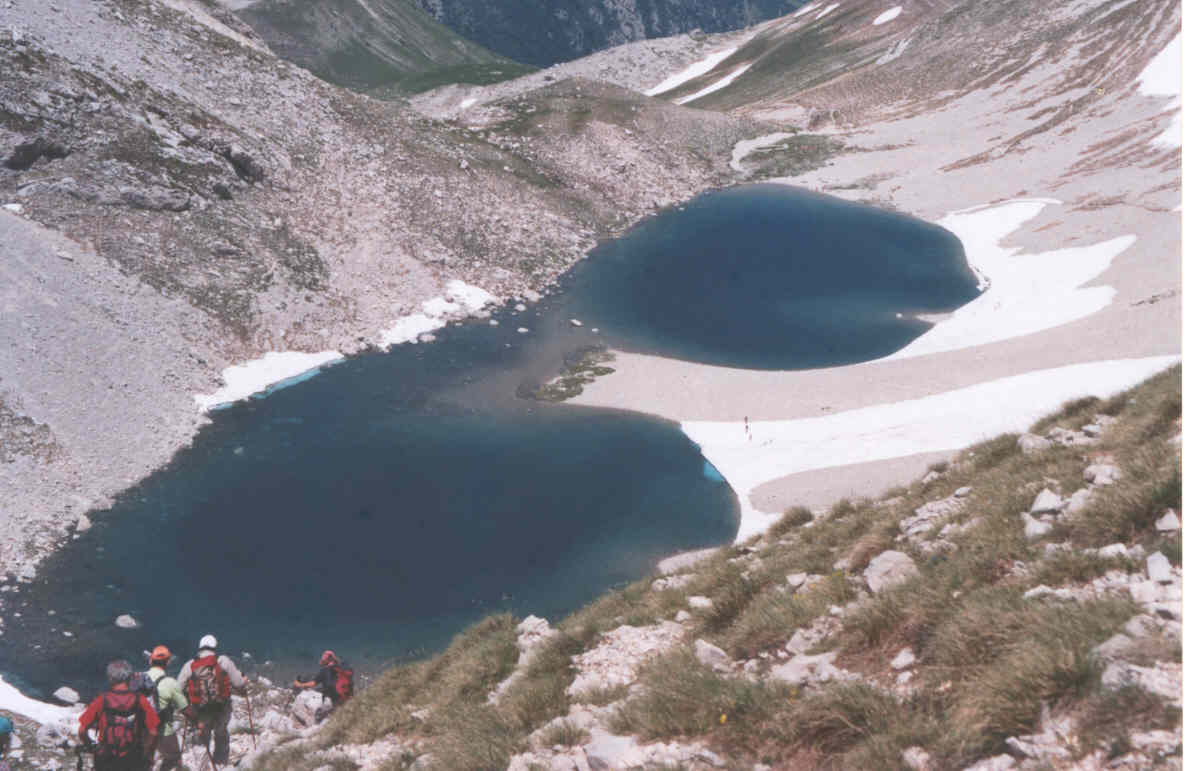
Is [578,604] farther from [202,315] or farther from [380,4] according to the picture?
[380,4]

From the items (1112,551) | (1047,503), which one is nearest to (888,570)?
(1047,503)

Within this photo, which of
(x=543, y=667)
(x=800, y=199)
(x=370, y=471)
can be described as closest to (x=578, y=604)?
(x=370, y=471)

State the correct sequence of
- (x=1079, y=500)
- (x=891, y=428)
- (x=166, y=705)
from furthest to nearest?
(x=891, y=428)
(x=166, y=705)
(x=1079, y=500)

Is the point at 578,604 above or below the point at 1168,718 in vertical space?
below

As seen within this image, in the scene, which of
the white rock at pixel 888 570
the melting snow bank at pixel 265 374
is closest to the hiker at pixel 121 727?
the white rock at pixel 888 570

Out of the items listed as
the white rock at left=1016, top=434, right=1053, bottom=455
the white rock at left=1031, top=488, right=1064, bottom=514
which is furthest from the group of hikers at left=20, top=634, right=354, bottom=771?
the white rock at left=1016, top=434, right=1053, bottom=455

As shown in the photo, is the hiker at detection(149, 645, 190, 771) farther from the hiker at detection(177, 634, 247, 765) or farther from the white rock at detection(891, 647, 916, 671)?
the white rock at detection(891, 647, 916, 671)

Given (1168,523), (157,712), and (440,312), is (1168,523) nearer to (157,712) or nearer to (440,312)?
(157,712)
